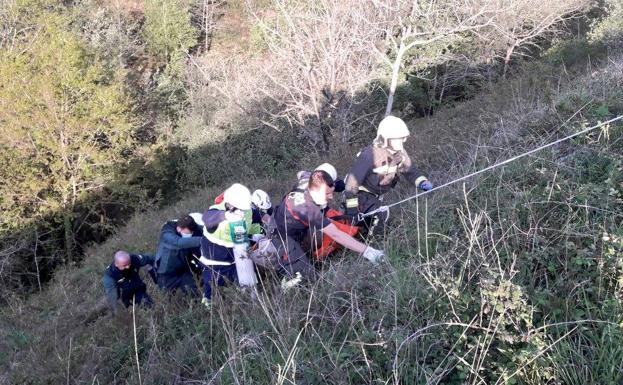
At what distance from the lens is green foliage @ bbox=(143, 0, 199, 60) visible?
3300 cm

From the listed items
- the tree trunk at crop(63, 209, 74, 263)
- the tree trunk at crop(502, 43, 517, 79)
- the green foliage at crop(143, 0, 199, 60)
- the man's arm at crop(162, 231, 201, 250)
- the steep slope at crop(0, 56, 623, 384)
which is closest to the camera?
the steep slope at crop(0, 56, 623, 384)

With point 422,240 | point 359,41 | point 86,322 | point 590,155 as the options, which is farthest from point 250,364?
point 359,41

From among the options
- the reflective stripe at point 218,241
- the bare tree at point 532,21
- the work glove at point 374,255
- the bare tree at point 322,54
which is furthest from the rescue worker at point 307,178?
the bare tree at point 532,21

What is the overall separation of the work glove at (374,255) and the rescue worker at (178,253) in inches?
90.5

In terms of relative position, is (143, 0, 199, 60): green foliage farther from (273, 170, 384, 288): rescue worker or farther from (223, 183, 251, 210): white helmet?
(273, 170, 384, 288): rescue worker

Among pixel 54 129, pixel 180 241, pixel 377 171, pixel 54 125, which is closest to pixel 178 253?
pixel 180 241

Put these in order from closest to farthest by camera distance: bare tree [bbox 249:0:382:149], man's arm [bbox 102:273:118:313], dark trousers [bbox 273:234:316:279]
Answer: dark trousers [bbox 273:234:316:279] < man's arm [bbox 102:273:118:313] < bare tree [bbox 249:0:382:149]

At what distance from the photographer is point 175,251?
5766 mm

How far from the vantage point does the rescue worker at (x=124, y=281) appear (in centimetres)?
626

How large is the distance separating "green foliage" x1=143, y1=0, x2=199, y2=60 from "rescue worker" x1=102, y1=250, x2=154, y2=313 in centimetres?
2857

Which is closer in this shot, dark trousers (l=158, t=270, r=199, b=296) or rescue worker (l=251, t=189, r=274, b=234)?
rescue worker (l=251, t=189, r=274, b=234)

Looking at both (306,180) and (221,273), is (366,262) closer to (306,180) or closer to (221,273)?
(306,180)

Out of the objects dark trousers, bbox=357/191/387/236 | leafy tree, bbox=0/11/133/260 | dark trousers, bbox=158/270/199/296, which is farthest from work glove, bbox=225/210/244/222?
leafy tree, bbox=0/11/133/260

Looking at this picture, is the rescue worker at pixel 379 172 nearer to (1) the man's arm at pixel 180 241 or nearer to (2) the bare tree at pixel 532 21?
(1) the man's arm at pixel 180 241
